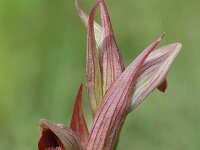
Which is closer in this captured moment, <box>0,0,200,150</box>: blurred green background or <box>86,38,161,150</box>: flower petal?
<box>86,38,161,150</box>: flower petal

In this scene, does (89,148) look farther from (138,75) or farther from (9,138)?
(9,138)

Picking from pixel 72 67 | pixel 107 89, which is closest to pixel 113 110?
pixel 107 89

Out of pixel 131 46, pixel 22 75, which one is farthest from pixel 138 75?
pixel 131 46

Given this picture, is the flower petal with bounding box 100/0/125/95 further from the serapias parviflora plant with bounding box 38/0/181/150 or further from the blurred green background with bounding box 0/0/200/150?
the blurred green background with bounding box 0/0/200/150

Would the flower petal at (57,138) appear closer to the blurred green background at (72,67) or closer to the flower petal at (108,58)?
the flower petal at (108,58)

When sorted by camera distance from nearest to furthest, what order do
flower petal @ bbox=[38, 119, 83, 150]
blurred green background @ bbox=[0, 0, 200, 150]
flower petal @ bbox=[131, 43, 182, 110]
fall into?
flower petal @ bbox=[38, 119, 83, 150] < flower petal @ bbox=[131, 43, 182, 110] < blurred green background @ bbox=[0, 0, 200, 150]

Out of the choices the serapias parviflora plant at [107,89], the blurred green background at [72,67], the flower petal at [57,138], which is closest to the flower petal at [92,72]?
the serapias parviflora plant at [107,89]

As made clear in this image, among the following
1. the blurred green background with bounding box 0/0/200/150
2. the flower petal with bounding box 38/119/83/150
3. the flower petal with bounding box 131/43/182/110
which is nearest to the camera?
the flower petal with bounding box 38/119/83/150

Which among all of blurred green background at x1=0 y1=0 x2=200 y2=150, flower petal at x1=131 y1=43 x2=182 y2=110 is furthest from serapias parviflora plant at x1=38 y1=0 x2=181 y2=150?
blurred green background at x1=0 y1=0 x2=200 y2=150

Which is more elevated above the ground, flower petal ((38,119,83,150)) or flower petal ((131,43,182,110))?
flower petal ((131,43,182,110))
